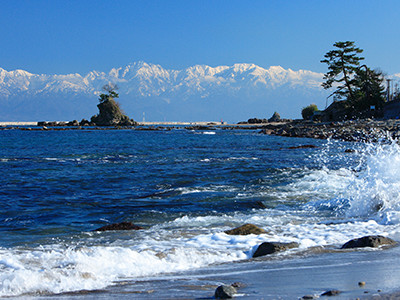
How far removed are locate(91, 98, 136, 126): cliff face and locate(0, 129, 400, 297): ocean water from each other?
109248 mm

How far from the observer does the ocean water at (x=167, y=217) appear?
5957mm

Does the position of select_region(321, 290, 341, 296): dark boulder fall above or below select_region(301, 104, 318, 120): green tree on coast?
below

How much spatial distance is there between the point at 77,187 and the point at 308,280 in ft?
37.2

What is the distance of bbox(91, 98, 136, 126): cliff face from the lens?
12612 centimetres

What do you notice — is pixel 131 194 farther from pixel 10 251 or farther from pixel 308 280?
pixel 308 280

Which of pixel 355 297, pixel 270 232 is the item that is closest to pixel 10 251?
pixel 270 232

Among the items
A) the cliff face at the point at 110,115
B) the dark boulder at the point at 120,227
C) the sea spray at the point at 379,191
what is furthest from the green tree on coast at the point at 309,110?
the dark boulder at the point at 120,227

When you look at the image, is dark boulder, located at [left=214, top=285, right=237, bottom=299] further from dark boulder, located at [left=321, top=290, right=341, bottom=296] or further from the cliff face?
the cliff face

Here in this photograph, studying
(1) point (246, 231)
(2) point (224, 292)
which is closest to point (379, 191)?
(1) point (246, 231)

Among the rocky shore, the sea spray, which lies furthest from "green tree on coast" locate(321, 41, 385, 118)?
the sea spray

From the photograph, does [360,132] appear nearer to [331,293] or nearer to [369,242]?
[369,242]

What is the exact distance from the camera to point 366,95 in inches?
2213

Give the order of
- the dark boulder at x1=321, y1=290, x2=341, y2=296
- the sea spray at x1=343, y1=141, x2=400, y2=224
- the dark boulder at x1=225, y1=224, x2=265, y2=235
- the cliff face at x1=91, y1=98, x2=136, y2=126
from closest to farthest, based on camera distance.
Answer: the dark boulder at x1=321, y1=290, x2=341, y2=296 → the dark boulder at x1=225, y1=224, x2=265, y2=235 → the sea spray at x1=343, y1=141, x2=400, y2=224 → the cliff face at x1=91, y1=98, x2=136, y2=126

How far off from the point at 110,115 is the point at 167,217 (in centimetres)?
11998
